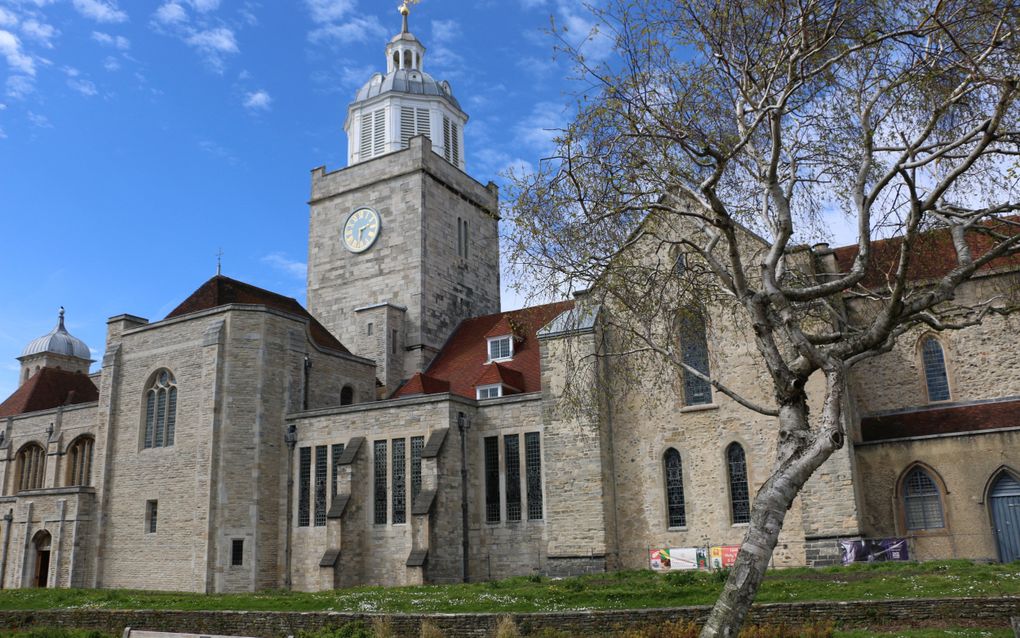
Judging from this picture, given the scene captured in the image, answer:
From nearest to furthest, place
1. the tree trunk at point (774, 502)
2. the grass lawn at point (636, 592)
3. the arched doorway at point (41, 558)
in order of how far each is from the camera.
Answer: the tree trunk at point (774, 502) → the grass lawn at point (636, 592) → the arched doorway at point (41, 558)

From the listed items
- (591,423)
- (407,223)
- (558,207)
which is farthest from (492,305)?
(558,207)

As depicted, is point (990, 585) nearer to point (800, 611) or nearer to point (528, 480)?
point (800, 611)

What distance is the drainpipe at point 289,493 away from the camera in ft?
102

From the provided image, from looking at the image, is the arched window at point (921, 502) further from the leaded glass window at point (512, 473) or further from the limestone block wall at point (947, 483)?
the leaded glass window at point (512, 473)

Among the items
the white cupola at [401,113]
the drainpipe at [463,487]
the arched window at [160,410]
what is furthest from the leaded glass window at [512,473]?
the white cupola at [401,113]

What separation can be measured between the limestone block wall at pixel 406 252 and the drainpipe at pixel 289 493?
7.29 m

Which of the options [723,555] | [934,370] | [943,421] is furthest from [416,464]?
[934,370]

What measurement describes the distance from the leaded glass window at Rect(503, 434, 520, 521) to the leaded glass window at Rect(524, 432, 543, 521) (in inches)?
14.7

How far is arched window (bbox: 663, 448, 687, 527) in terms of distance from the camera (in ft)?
86.4

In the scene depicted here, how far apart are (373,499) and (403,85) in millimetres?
21864

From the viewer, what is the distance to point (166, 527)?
1247 inches

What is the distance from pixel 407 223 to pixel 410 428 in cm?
1302

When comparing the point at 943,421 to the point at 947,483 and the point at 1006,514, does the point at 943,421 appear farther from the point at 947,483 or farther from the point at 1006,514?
the point at 1006,514

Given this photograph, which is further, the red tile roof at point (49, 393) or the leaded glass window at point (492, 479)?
the red tile roof at point (49, 393)
